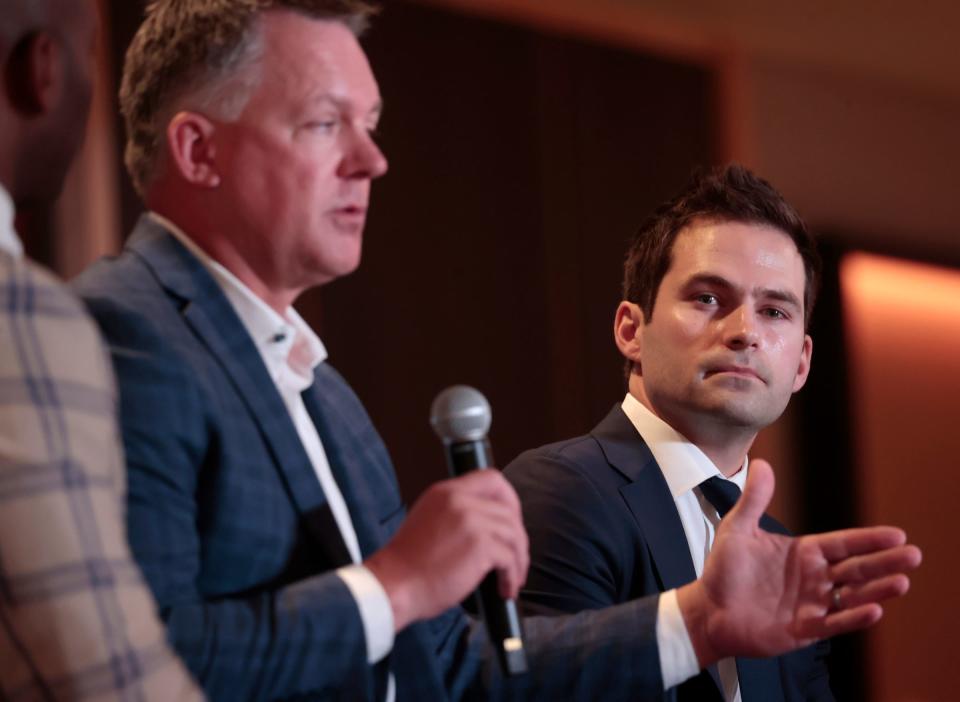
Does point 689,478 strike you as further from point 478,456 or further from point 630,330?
point 478,456

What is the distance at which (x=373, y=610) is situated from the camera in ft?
3.79

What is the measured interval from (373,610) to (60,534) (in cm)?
32

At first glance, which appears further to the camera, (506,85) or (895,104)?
(895,104)

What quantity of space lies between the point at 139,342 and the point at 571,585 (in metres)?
0.83

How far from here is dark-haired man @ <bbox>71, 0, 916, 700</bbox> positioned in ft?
3.78

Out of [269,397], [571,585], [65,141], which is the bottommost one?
[571,585]

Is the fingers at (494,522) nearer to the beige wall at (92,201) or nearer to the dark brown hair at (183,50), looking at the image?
the dark brown hair at (183,50)

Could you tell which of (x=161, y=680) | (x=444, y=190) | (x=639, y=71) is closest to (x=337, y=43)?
(x=161, y=680)

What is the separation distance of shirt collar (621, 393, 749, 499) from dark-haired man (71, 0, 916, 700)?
456 mm

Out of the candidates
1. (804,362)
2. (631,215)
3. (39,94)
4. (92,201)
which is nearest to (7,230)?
(39,94)

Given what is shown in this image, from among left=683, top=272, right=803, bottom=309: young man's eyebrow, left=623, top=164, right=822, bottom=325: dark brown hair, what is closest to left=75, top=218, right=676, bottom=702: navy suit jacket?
left=683, top=272, right=803, bottom=309: young man's eyebrow

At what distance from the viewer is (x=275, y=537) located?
125cm

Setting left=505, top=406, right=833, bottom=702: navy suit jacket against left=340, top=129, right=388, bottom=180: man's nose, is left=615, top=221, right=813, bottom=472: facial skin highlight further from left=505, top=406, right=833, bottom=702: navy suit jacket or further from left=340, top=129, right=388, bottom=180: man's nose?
left=340, top=129, right=388, bottom=180: man's nose

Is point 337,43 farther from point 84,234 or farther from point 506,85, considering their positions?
point 506,85
